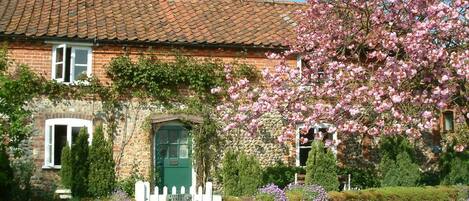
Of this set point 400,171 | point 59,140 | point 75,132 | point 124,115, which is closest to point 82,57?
point 124,115

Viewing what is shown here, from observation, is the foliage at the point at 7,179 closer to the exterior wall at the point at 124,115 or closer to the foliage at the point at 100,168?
the foliage at the point at 100,168

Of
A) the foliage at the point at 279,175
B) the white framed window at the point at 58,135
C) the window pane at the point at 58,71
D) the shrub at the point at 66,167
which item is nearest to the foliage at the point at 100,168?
the shrub at the point at 66,167

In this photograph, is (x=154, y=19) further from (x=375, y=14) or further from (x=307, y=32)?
(x=375, y=14)

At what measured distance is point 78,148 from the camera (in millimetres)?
16953

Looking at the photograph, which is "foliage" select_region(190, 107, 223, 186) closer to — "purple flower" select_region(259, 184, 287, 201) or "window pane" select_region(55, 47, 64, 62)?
"window pane" select_region(55, 47, 64, 62)

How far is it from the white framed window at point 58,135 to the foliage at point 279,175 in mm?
5471

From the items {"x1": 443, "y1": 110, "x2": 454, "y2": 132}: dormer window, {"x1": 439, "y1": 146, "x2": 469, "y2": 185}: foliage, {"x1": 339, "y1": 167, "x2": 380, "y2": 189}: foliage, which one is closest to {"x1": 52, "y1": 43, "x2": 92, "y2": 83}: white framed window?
{"x1": 339, "y1": 167, "x2": 380, "y2": 189}: foliage

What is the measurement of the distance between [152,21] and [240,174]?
6236mm

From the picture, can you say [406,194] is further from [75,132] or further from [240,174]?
[75,132]

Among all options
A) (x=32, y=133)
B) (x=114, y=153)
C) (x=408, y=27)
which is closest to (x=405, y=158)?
(x=408, y=27)

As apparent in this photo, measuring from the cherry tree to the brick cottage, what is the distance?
483cm

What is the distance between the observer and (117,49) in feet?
61.5

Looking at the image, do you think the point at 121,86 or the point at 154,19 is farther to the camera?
the point at 154,19

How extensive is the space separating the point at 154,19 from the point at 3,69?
275 inches
